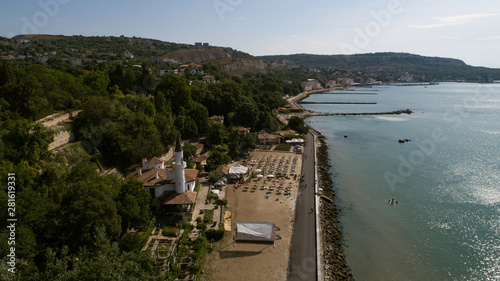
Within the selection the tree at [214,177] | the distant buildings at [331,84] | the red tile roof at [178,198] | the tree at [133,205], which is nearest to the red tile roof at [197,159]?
the tree at [214,177]

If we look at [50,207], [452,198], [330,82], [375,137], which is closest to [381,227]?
[452,198]

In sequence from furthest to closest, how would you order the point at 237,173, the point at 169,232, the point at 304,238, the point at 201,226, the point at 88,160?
the point at 237,173 < the point at 88,160 < the point at 304,238 < the point at 201,226 < the point at 169,232

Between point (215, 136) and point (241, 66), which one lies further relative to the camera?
point (241, 66)

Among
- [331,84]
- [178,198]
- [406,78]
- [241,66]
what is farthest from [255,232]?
[406,78]

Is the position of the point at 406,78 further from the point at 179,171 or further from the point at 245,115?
the point at 179,171

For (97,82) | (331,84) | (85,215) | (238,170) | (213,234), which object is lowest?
(213,234)

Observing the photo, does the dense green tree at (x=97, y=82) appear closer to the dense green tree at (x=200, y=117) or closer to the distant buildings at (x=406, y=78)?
the dense green tree at (x=200, y=117)

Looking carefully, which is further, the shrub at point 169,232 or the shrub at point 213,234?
the shrub at point 213,234

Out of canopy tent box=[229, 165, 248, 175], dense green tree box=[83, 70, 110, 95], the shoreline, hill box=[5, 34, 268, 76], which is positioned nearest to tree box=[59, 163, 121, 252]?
the shoreline
